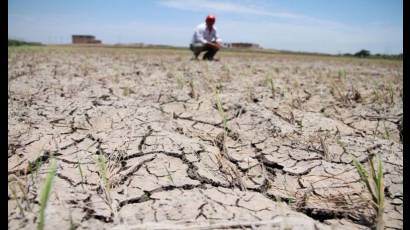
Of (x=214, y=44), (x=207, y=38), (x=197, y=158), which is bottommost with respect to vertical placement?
(x=197, y=158)

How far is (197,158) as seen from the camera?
5.04 feet

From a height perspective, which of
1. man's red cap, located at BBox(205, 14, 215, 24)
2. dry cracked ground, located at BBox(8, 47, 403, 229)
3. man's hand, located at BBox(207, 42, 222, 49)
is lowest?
dry cracked ground, located at BBox(8, 47, 403, 229)

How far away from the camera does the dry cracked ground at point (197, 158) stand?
3.55ft

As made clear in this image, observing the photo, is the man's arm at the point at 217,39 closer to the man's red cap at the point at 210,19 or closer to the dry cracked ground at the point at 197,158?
the man's red cap at the point at 210,19

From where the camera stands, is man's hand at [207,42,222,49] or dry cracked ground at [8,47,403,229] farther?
man's hand at [207,42,222,49]

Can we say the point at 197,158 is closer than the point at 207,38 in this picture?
Yes

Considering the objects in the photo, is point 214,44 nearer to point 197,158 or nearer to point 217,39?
point 217,39

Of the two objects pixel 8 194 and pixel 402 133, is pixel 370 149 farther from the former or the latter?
pixel 8 194

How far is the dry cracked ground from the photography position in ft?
3.55

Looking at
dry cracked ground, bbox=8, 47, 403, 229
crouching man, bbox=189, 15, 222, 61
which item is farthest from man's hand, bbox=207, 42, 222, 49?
dry cracked ground, bbox=8, 47, 403, 229

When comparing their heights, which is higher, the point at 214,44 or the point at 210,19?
the point at 210,19

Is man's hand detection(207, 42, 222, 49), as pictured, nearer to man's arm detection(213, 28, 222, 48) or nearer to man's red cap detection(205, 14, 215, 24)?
man's arm detection(213, 28, 222, 48)

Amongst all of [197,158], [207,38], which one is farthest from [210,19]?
[197,158]

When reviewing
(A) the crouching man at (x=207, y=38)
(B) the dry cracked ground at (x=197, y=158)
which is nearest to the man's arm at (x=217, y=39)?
(A) the crouching man at (x=207, y=38)
